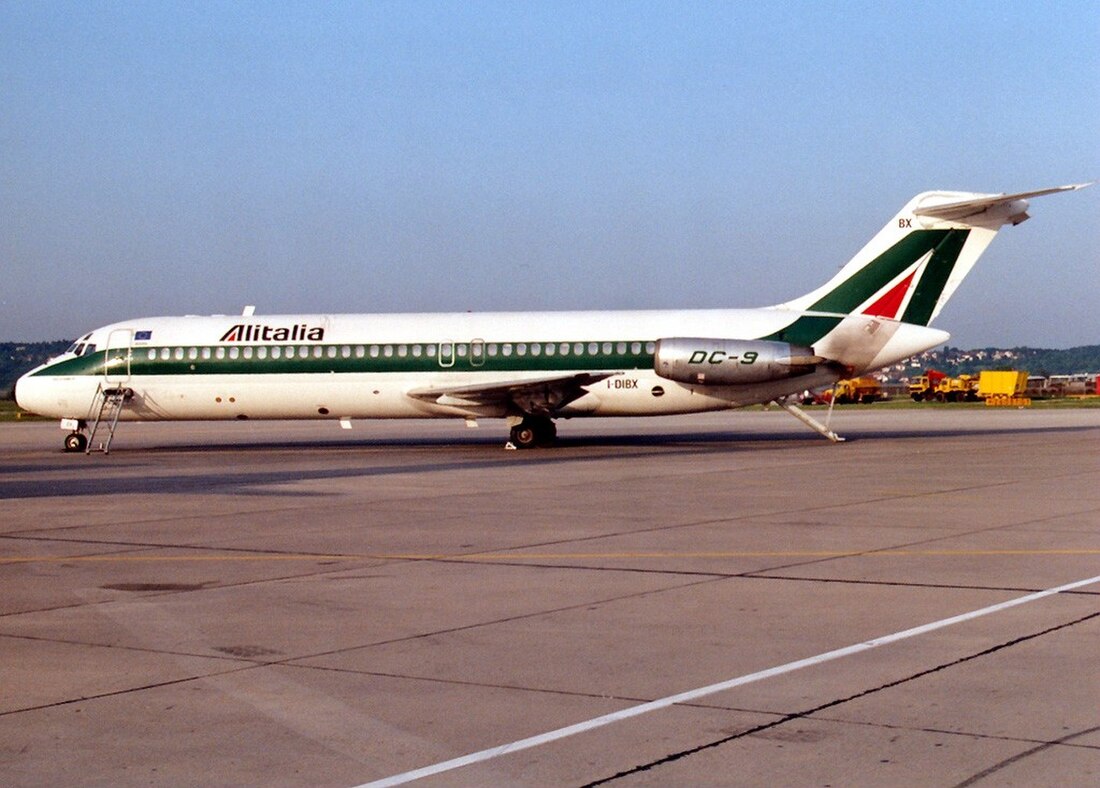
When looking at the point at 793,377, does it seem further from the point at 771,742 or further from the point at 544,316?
the point at 771,742

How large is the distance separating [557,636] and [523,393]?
2224 centimetres

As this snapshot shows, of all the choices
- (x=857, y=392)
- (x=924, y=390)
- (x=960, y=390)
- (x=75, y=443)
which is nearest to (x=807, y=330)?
(x=75, y=443)

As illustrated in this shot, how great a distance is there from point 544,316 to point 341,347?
16.3ft

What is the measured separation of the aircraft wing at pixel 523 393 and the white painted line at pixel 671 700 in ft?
68.5

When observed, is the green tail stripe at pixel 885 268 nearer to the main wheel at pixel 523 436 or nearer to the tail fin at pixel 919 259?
the tail fin at pixel 919 259

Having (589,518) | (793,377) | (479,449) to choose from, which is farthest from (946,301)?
(589,518)

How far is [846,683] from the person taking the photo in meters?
7.42

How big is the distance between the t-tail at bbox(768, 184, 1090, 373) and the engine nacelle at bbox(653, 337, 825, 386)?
1.10 m

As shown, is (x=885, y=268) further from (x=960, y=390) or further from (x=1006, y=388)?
(x=960, y=390)

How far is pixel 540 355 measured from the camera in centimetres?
3166

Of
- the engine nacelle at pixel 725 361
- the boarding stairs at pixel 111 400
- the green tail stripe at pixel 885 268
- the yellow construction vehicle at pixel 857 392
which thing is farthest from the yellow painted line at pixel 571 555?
the yellow construction vehicle at pixel 857 392

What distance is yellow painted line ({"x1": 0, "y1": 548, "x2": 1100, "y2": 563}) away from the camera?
1262 cm

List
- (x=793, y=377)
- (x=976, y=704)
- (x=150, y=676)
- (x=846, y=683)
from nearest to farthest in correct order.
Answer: (x=976, y=704) → (x=846, y=683) → (x=150, y=676) → (x=793, y=377)

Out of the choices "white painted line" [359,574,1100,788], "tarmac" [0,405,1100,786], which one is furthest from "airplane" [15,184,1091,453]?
"white painted line" [359,574,1100,788]
